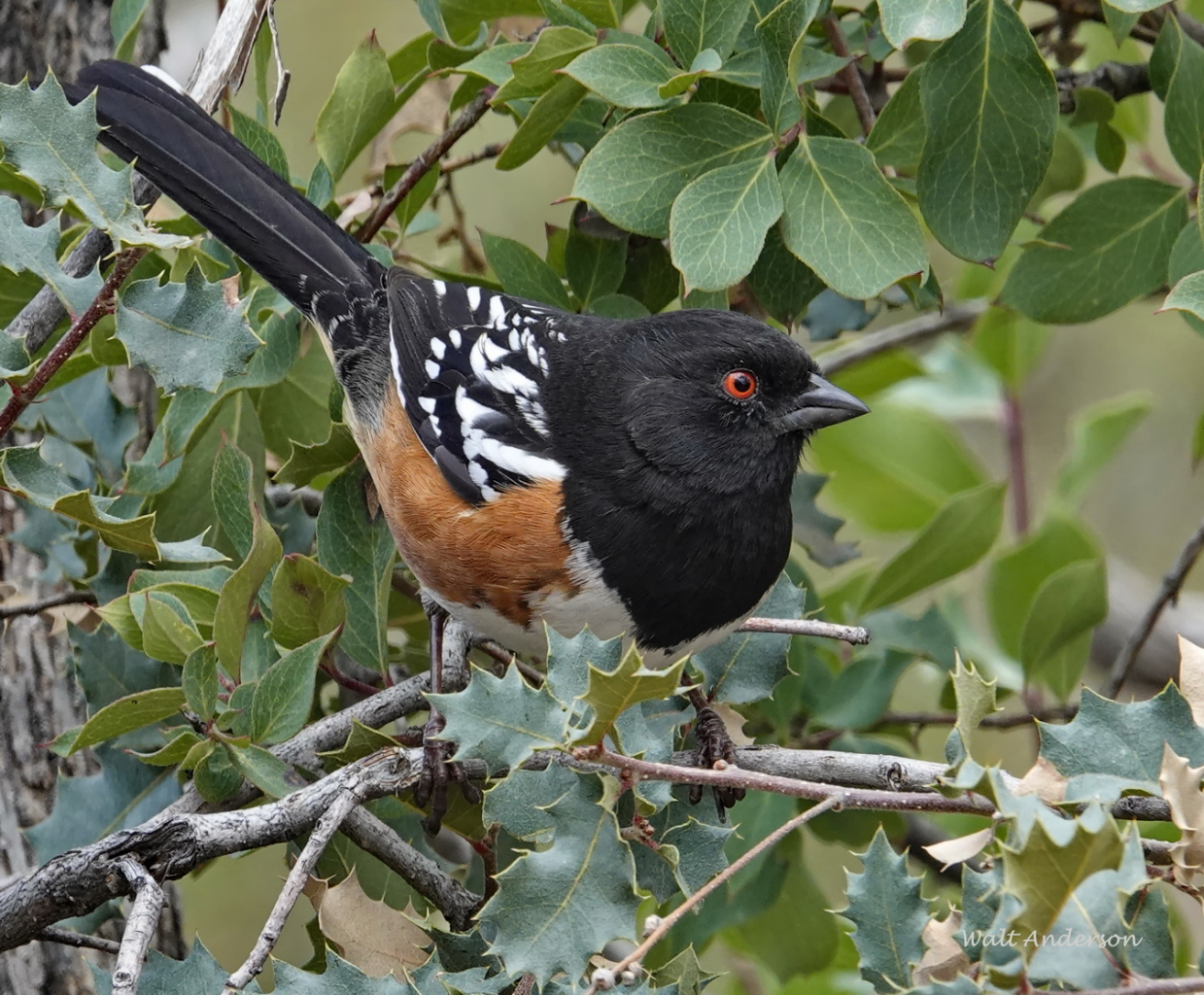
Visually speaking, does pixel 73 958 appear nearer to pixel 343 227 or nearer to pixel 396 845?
pixel 396 845

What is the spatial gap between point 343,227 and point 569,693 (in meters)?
1.18

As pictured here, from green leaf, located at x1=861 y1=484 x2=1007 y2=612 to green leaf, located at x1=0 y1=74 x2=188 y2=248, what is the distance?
1.28m

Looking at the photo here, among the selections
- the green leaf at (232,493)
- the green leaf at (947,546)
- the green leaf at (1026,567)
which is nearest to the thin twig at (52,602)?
the green leaf at (232,493)

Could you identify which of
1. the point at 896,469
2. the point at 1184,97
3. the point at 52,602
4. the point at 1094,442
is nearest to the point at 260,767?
the point at 52,602

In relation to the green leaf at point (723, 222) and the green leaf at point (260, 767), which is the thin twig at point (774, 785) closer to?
the green leaf at point (260, 767)

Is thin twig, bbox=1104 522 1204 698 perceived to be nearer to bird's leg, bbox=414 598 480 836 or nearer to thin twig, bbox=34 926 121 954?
bird's leg, bbox=414 598 480 836

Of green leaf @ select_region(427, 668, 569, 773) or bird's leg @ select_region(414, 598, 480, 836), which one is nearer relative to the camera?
green leaf @ select_region(427, 668, 569, 773)

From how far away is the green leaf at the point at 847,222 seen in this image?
1455mm

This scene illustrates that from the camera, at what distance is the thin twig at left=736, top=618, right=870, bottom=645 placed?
1.47m

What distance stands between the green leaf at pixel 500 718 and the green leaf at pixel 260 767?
1.09ft

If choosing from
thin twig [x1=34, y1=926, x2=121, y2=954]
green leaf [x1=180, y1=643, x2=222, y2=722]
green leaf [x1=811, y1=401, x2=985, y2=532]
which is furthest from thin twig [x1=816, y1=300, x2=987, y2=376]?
thin twig [x1=34, y1=926, x2=121, y2=954]

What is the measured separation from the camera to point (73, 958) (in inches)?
73.9

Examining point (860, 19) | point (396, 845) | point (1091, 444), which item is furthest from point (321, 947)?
point (1091, 444)

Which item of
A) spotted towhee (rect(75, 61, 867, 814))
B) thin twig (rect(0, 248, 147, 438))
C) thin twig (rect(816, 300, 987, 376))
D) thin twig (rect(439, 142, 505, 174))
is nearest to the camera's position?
thin twig (rect(0, 248, 147, 438))
